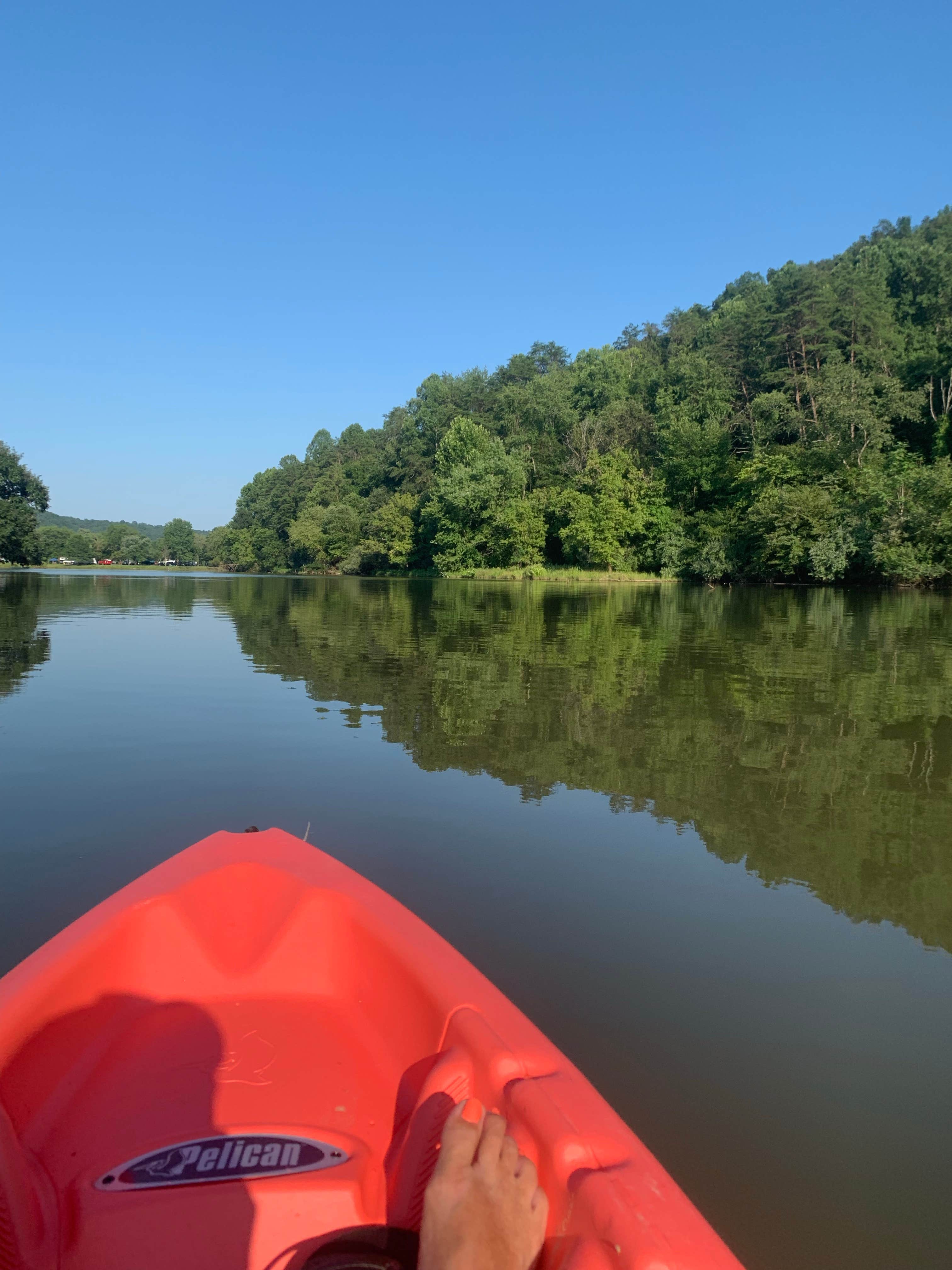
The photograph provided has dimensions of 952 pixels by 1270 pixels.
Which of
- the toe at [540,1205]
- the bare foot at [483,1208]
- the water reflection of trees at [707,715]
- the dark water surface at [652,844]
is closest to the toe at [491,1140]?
the bare foot at [483,1208]

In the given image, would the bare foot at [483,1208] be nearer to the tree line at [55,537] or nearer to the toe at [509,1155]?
the toe at [509,1155]

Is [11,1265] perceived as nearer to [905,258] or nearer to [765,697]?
[765,697]

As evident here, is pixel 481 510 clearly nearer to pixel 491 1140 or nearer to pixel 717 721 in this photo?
pixel 717 721

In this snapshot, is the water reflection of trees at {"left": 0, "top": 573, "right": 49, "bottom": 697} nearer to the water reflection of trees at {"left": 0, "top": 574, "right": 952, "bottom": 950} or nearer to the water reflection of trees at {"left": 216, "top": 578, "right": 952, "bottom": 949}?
the water reflection of trees at {"left": 0, "top": 574, "right": 952, "bottom": 950}

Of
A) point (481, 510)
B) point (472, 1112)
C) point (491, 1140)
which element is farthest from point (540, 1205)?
point (481, 510)

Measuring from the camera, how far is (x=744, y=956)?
3.28 meters

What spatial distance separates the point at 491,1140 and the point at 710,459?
5141cm

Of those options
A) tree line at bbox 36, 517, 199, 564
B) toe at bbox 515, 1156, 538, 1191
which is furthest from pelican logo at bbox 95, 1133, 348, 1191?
tree line at bbox 36, 517, 199, 564

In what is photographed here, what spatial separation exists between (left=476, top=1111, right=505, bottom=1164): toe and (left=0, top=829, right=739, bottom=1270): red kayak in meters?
0.03

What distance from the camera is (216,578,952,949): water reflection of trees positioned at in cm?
451

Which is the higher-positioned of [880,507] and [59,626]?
[880,507]

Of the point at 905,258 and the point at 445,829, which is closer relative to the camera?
the point at 445,829

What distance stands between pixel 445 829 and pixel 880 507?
36.0m

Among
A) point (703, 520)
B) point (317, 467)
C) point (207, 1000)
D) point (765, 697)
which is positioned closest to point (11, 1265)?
point (207, 1000)
